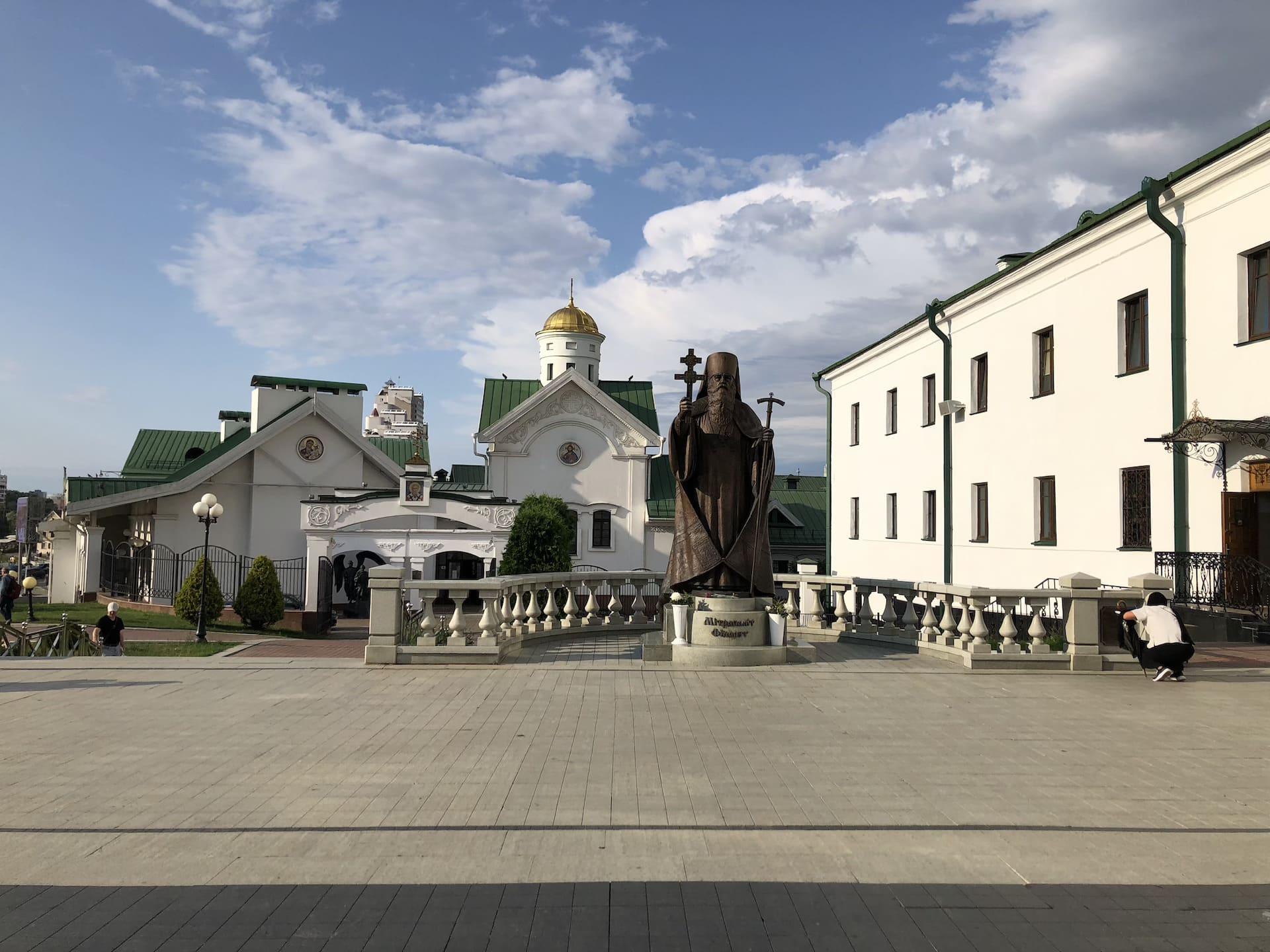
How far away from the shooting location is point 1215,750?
787 cm

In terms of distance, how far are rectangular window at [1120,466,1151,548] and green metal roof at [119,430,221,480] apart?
3485 cm

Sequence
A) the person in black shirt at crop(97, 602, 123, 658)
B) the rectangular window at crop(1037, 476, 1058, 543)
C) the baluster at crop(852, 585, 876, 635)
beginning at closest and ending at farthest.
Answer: the baluster at crop(852, 585, 876, 635) < the person in black shirt at crop(97, 602, 123, 658) < the rectangular window at crop(1037, 476, 1058, 543)

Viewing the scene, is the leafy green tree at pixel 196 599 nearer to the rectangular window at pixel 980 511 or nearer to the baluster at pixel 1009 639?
the baluster at pixel 1009 639

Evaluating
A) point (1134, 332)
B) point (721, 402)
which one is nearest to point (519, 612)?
point (721, 402)

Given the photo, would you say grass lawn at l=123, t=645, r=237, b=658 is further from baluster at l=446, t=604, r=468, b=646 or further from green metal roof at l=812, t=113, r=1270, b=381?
green metal roof at l=812, t=113, r=1270, b=381

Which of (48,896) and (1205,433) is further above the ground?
(1205,433)

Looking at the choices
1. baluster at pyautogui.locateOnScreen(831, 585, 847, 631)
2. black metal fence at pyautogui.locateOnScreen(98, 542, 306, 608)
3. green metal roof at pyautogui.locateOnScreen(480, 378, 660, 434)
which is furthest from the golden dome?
baluster at pyautogui.locateOnScreen(831, 585, 847, 631)

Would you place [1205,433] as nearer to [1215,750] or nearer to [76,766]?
[1215,750]

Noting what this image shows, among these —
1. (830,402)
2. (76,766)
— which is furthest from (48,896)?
(830,402)

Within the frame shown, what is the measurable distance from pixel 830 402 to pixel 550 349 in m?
18.2

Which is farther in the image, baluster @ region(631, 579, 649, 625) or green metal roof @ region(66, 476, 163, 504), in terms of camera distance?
green metal roof @ region(66, 476, 163, 504)

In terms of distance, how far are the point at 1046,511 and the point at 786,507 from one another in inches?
1032

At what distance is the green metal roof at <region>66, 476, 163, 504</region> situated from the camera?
103ft

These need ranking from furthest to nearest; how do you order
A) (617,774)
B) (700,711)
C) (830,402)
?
(830,402) < (700,711) < (617,774)
